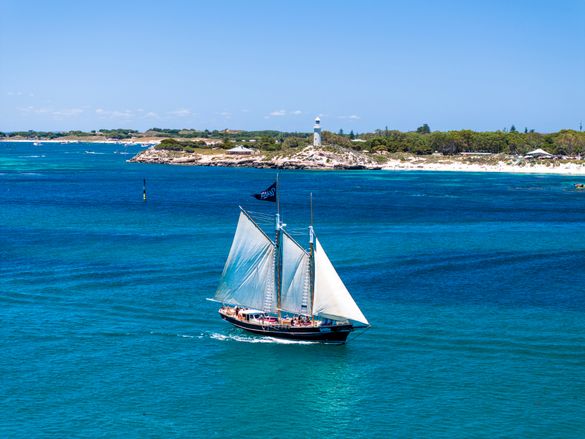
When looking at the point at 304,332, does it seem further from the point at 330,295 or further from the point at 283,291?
the point at 283,291

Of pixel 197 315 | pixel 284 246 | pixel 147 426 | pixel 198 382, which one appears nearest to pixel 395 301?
pixel 284 246

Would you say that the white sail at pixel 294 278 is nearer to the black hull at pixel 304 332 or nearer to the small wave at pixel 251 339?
the black hull at pixel 304 332

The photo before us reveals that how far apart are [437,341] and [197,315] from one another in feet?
58.5

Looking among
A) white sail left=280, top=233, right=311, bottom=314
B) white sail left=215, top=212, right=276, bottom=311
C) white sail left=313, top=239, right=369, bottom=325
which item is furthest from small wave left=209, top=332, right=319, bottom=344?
white sail left=215, top=212, right=276, bottom=311

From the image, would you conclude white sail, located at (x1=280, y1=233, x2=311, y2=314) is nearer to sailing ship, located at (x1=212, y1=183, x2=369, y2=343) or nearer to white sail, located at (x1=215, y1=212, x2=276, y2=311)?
sailing ship, located at (x1=212, y1=183, x2=369, y2=343)

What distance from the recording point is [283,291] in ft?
179

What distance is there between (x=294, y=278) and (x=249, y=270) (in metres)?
3.67

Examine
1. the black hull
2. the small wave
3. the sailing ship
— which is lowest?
the small wave

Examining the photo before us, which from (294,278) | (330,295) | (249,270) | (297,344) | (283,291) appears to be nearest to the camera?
(330,295)

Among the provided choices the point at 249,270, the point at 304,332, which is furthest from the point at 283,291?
the point at 304,332

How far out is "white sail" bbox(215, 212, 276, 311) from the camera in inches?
2173

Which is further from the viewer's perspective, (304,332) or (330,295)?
(304,332)

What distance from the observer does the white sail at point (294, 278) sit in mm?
53438

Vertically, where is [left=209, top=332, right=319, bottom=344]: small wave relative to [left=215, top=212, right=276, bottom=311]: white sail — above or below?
below
